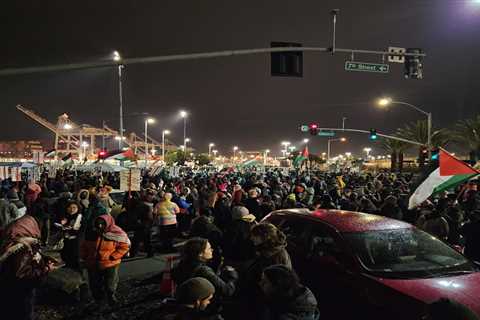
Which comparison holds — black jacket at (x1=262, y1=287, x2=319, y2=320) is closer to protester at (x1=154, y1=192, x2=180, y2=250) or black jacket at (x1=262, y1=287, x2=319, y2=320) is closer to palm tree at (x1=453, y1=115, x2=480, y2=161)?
protester at (x1=154, y1=192, x2=180, y2=250)

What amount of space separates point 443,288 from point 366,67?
10.2m

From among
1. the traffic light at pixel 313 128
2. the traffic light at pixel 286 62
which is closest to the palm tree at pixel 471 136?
the traffic light at pixel 313 128

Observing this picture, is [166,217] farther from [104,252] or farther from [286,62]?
[286,62]

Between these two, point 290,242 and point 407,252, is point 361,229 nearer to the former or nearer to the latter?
point 407,252

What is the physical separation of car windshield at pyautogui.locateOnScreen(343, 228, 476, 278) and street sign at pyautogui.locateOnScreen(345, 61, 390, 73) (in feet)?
28.4

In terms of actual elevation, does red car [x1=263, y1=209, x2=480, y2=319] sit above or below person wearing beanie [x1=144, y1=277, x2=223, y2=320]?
below

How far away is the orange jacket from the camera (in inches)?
213

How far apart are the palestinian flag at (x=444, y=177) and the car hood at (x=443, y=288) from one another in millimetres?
3103

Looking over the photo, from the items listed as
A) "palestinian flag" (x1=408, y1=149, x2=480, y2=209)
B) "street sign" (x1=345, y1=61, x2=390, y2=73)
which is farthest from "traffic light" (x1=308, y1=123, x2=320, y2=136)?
"palestinian flag" (x1=408, y1=149, x2=480, y2=209)

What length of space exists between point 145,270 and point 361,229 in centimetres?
497

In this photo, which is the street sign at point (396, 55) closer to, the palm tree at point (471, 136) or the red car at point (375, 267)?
the red car at point (375, 267)

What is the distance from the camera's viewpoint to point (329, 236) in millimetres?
4773

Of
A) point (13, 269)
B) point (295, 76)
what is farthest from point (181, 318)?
point (295, 76)

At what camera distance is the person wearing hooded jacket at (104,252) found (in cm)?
541
